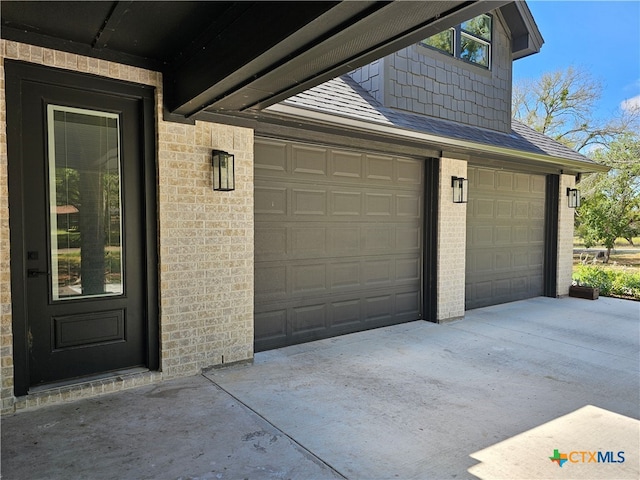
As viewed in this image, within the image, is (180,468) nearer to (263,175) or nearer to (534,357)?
(263,175)

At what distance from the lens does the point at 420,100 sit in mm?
6547

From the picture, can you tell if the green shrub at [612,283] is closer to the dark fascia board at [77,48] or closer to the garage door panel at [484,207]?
the garage door panel at [484,207]

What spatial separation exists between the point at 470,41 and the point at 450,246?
381 centimetres

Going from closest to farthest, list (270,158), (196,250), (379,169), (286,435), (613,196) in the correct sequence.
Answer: (286,435) → (196,250) → (270,158) → (379,169) → (613,196)

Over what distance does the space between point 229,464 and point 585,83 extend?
22.1m

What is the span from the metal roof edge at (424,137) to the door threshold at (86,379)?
8.79 ft

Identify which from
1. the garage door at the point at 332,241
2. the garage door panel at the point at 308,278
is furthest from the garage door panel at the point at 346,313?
the garage door panel at the point at 308,278

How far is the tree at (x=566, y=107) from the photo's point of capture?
61.9 ft

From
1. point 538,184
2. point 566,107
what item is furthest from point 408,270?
point 566,107

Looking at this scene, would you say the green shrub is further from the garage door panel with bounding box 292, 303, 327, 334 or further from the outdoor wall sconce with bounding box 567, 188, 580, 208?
the garage door panel with bounding box 292, 303, 327, 334

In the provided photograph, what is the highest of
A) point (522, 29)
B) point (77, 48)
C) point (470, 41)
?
point (522, 29)

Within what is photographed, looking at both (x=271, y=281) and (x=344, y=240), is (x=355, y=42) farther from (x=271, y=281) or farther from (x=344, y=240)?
(x=344, y=240)

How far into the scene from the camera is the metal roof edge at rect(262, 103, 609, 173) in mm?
4375

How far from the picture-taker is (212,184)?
4.02m
